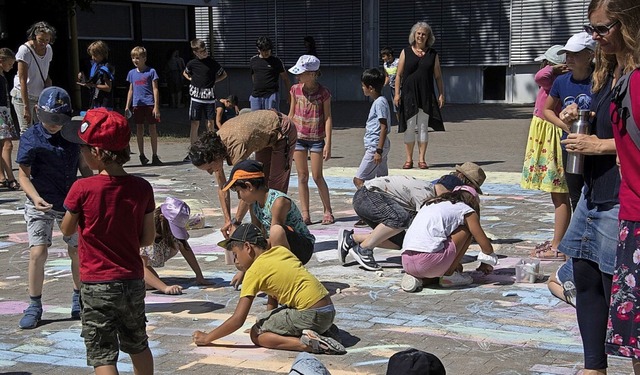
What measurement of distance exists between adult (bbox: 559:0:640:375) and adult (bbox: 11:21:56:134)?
802cm

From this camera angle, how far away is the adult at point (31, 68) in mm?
10938

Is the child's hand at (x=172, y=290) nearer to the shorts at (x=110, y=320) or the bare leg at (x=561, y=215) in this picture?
the shorts at (x=110, y=320)

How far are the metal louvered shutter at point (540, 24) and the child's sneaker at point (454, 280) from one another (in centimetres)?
2022

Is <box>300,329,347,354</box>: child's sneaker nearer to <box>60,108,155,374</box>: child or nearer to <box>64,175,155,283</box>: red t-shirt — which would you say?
<box>60,108,155,374</box>: child

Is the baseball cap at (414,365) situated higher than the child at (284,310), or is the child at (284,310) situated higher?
the baseball cap at (414,365)

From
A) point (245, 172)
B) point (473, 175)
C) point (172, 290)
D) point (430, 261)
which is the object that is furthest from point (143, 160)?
point (430, 261)

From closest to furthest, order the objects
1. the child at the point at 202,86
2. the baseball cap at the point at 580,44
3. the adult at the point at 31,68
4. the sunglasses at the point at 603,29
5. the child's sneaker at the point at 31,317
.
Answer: the sunglasses at the point at 603,29 < the child's sneaker at the point at 31,317 < the baseball cap at the point at 580,44 < the adult at the point at 31,68 < the child at the point at 202,86

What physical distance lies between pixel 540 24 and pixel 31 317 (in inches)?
893

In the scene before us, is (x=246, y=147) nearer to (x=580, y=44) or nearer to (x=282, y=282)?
(x=282, y=282)

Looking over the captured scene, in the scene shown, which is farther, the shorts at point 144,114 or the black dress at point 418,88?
the shorts at point 144,114

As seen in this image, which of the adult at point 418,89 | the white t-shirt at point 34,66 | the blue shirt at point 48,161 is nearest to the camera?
the blue shirt at point 48,161

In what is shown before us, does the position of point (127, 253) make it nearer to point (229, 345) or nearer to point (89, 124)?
point (89, 124)

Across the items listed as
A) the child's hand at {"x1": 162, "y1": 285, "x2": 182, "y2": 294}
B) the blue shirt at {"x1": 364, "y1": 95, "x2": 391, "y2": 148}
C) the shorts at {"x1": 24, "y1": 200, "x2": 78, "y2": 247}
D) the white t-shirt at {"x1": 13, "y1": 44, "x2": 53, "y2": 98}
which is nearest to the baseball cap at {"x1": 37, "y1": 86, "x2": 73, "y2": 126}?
the shorts at {"x1": 24, "y1": 200, "x2": 78, "y2": 247}

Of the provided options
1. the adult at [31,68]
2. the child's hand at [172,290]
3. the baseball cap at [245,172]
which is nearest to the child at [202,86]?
the adult at [31,68]
